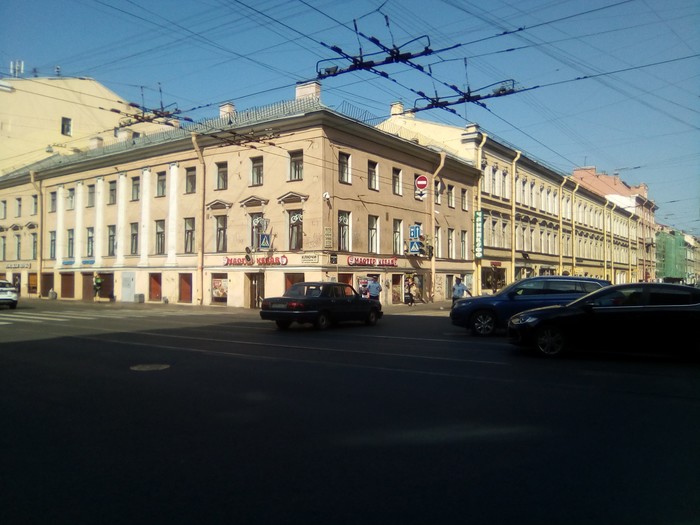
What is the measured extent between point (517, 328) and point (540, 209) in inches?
1599

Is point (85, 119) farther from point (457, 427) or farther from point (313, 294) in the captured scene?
point (457, 427)

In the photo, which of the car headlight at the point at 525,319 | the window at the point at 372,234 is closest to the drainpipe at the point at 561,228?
the window at the point at 372,234

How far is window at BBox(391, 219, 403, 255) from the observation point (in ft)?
105

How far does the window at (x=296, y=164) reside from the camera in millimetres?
28156

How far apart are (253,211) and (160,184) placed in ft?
27.7

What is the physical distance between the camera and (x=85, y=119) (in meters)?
47.7

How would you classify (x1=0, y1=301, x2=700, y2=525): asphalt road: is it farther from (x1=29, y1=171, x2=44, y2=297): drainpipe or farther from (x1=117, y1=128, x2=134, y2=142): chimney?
(x1=29, y1=171, x2=44, y2=297): drainpipe

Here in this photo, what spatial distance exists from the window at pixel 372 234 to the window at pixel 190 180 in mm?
10712

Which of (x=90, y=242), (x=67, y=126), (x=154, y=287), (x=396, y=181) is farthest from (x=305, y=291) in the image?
(x=67, y=126)

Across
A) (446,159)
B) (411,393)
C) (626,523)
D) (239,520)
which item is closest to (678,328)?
(411,393)

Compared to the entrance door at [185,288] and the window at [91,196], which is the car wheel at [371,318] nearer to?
the entrance door at [185,288]

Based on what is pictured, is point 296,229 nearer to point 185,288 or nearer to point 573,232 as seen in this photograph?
point 185,288


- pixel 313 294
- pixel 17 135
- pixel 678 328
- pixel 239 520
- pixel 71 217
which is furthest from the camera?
pixel 17 135

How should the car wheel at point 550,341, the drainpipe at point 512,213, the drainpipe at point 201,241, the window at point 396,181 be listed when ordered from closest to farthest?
the car wheel at point 550,341, the drainpipe at point 201,241, the window at point 396,181, the drainpipe at point 512,213
